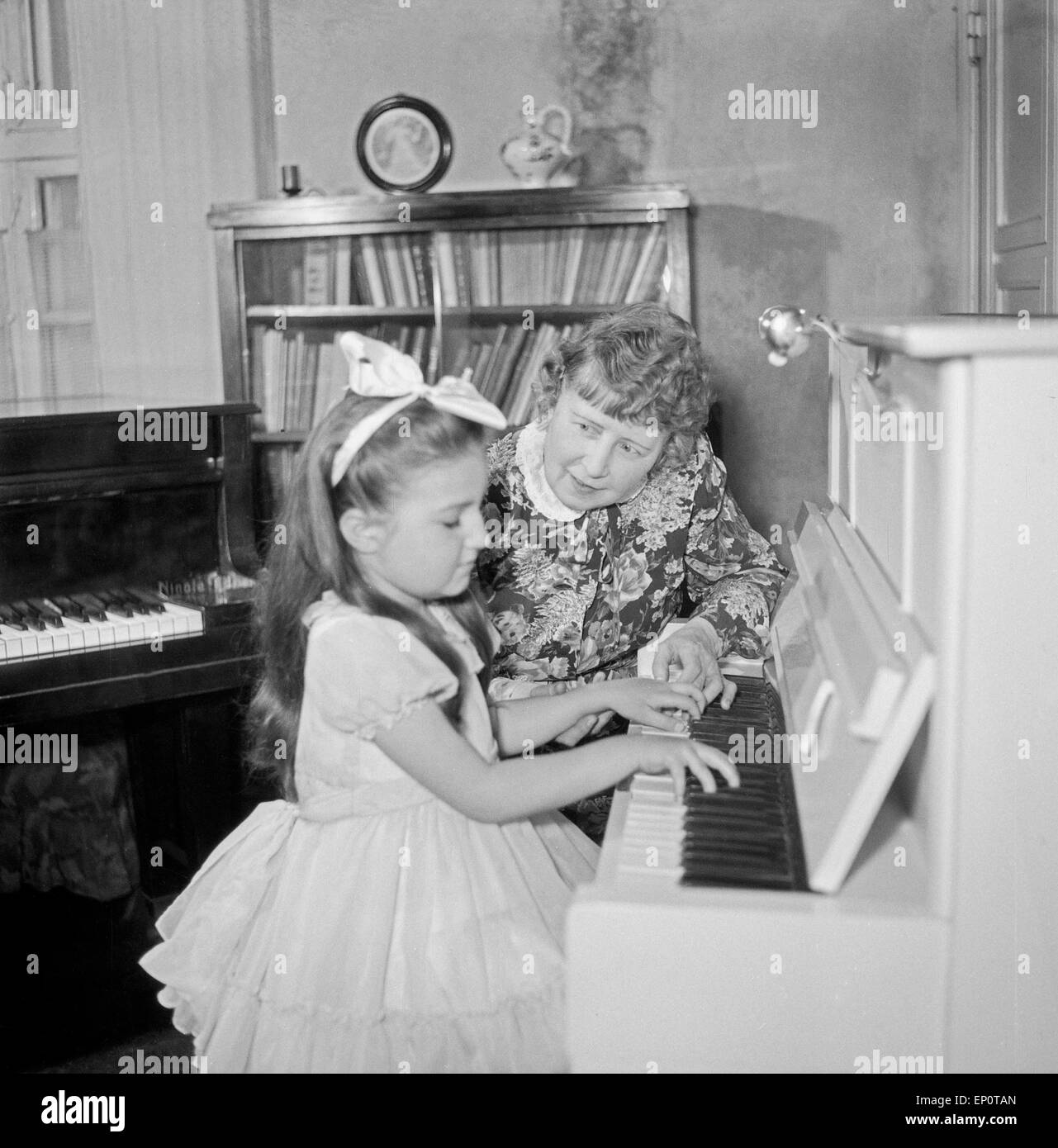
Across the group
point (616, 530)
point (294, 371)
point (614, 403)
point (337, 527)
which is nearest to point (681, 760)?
point (337, 527)

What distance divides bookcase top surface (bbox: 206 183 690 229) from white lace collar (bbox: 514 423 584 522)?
1.43 metres

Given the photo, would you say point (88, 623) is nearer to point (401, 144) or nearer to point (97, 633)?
point (97, 633)

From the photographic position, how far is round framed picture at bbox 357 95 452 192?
4.10 metres

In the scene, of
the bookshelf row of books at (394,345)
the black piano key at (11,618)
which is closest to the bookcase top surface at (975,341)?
the black piano key at (11,618)

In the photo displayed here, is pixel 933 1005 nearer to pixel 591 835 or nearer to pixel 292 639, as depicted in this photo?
pixel 292 639

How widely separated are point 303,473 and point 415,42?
2.85 meters

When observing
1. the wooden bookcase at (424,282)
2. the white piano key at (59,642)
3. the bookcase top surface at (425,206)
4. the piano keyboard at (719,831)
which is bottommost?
the piano keyboard at (719,831)

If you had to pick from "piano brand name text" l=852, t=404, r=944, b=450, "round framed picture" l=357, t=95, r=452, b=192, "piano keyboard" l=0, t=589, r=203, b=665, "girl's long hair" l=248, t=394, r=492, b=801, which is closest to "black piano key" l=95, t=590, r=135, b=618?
"piano keyboard" l=0, t=589, r=203, b=665

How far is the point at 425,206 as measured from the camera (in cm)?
384

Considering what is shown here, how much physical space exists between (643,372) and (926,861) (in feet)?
3.70

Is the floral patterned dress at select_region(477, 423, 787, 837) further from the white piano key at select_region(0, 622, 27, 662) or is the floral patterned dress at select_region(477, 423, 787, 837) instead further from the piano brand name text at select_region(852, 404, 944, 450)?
the white piano key at select_region(0, 622, 27, 662)

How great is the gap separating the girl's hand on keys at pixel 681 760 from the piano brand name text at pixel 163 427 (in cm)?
165

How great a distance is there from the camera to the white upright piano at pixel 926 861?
129 cm

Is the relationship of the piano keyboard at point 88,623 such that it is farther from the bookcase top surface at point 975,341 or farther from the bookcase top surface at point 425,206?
the bookcase top surface at point 975,341
